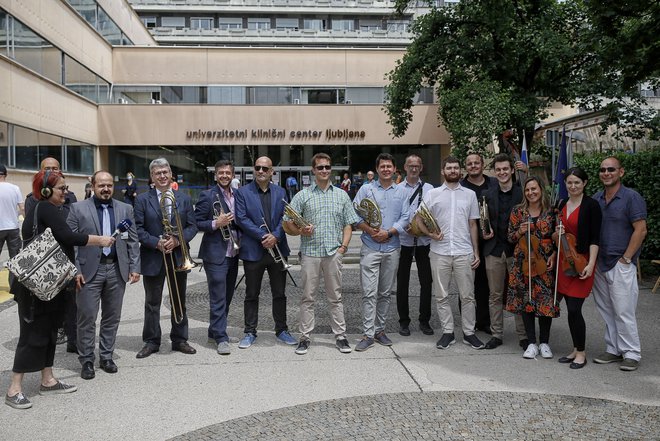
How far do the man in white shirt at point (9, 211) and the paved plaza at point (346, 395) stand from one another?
3269 mm

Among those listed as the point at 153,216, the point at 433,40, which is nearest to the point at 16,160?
the point at 433,40

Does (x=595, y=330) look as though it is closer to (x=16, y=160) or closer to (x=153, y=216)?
(x=153, y=216)

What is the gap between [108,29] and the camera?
31328mm

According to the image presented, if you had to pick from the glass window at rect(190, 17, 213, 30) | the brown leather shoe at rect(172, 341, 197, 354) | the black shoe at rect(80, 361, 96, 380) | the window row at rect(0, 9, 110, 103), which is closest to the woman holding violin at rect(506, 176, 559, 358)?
the brown leather shoe at rect(172, 341, 197, 354)

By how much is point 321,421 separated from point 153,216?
3.08m

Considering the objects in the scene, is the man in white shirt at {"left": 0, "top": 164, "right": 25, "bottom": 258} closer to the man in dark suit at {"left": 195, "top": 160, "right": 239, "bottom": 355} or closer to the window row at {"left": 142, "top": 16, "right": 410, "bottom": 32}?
the man in dark suit at {"left": 195, "top": 160, "right": 239, "bottom": 355}

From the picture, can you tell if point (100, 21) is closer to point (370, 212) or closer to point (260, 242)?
point (260, 242)

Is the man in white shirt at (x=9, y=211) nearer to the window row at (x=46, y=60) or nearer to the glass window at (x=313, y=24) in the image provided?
the window row at (x=46, y=60)

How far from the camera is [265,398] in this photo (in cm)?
503

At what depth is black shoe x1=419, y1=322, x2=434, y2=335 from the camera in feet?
23.6

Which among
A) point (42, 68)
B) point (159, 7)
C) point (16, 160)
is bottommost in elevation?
point (16, 160)

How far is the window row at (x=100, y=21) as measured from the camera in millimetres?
27297

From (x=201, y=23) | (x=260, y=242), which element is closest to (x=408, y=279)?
(x=260, y=242)

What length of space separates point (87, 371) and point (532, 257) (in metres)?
4.60
